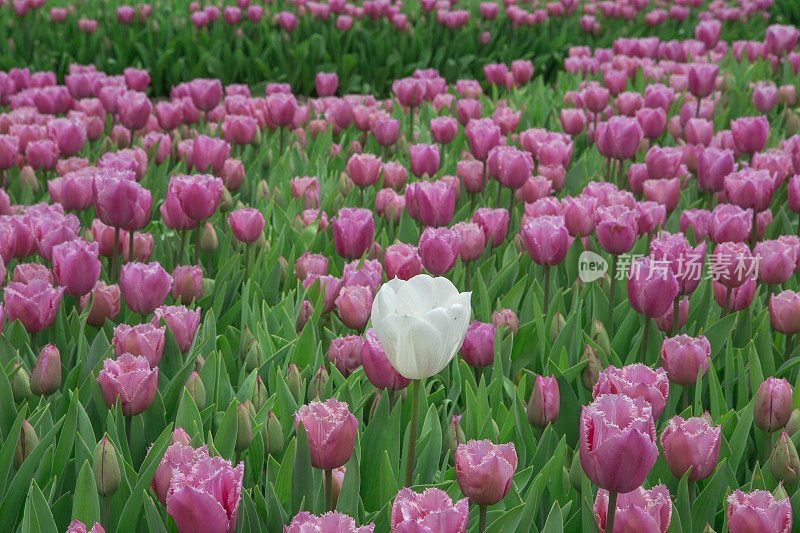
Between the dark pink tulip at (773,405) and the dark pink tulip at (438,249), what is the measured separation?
824 millimetres

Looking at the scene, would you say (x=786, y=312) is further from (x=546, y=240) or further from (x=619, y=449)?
(x=619, y=449)

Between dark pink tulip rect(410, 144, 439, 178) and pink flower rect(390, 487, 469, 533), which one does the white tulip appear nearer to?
pink flower rect(390, 487, 469, 533)

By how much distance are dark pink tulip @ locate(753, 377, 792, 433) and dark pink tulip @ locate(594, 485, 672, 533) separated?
1.54ft

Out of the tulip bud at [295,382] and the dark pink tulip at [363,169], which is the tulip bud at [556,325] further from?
the dark pink tulip at [363,169]

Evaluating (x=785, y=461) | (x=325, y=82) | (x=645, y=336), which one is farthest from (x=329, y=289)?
(x=325, y=82)

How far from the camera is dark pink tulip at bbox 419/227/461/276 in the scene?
2.28 m

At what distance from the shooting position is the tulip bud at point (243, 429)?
1638 mm

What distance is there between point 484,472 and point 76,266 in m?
1.19

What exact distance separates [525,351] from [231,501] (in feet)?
3.89

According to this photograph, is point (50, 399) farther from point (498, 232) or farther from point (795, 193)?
point (795, 193)

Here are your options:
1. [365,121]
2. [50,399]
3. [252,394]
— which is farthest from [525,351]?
[365,121]

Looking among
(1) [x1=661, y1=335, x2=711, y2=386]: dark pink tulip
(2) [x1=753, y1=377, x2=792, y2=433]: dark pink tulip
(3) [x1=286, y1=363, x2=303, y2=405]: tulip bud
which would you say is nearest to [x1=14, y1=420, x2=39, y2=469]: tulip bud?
(3) [x1=286, y1=363, x2=303, y2=405]: tulip bud

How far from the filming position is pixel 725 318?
226cm

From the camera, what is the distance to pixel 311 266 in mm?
2479
